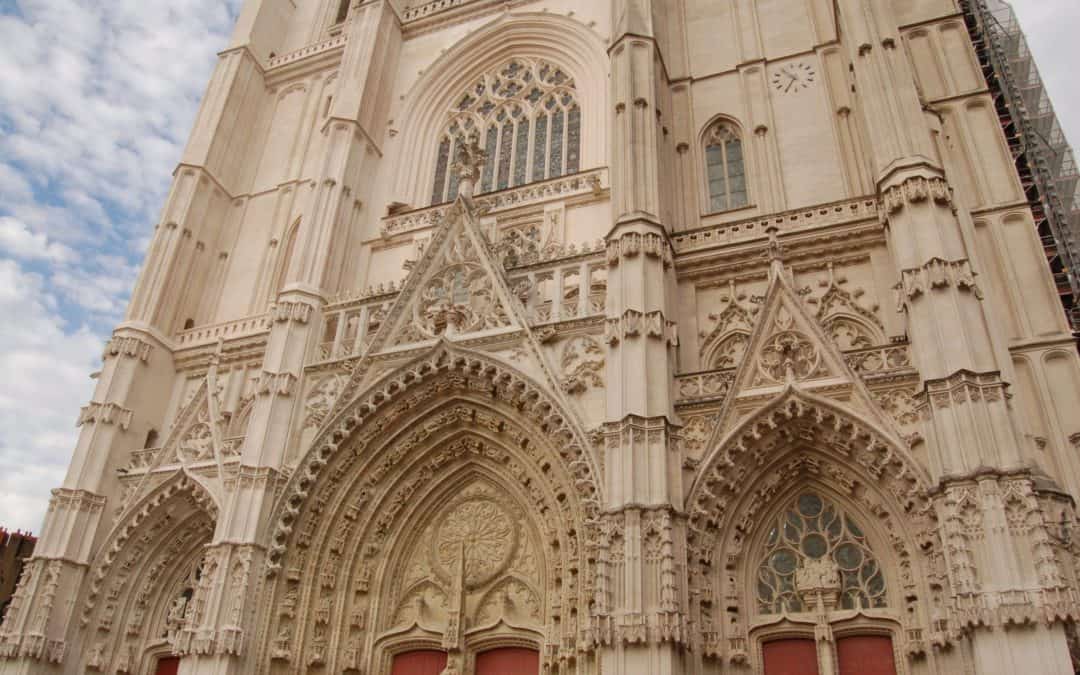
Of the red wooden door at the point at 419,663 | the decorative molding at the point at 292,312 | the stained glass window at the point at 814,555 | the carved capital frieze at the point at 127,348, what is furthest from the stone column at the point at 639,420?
the carved capital frieze at the point at 127,348

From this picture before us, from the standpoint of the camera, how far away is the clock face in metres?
15.7

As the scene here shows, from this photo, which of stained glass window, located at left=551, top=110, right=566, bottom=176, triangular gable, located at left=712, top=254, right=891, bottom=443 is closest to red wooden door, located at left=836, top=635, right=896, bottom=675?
triangular gable, located at left=712, top=254, right=891, bottom=443

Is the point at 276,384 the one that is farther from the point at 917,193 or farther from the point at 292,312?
the point at 917,193

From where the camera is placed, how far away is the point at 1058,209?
20.4m

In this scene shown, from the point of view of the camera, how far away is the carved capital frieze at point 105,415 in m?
15.2

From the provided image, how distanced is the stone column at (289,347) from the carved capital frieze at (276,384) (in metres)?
0.02

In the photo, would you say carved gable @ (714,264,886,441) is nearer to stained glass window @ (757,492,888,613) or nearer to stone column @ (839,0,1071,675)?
stone column @ (839,0,1071,675)

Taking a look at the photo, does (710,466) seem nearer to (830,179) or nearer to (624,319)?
(624,319)

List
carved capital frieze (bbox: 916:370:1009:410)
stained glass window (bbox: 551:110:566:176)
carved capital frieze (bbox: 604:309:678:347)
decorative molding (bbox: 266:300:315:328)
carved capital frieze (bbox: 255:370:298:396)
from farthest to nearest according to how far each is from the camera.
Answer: stained glass window (bbox: 551:110:566:176)
decorative molding (bbox: 266:300:315:328)
carved capital frieze (bbox: 255:370:298:396)
carved capital frieze (bbox: 604:309:678:347)
carved capital frieze (bbox: 916:370:1009:410)

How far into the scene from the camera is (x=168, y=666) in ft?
46.3

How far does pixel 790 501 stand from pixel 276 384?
856 centimetres

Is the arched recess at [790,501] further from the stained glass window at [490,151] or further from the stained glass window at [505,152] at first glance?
the stained glass window at [490,151]

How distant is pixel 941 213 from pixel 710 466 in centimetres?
466

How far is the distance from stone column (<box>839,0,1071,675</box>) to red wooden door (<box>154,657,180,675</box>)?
12.3 meters
